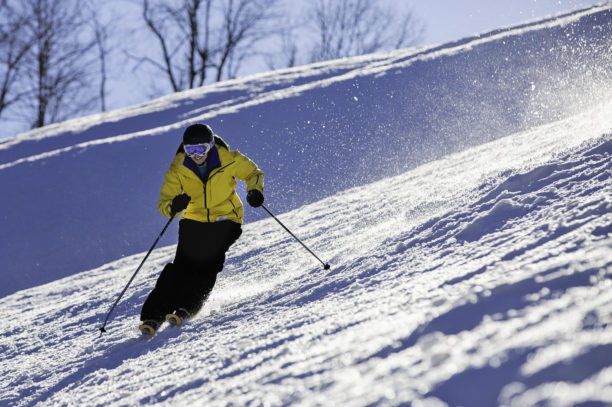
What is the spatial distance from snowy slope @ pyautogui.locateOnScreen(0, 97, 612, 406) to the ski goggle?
1.10 metres

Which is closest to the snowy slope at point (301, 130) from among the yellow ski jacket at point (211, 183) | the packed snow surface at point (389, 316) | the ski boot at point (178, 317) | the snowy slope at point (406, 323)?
the packed snow surface at point (389, 316)

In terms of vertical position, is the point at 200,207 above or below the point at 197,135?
below

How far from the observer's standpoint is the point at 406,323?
6.68 feet

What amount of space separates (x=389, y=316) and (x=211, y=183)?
2081 mm

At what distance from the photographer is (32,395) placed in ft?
9.52

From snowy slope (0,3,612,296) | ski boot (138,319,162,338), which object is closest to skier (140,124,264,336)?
ski boot (138,319,162,338)

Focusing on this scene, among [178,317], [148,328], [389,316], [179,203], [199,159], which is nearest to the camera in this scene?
[389,316]

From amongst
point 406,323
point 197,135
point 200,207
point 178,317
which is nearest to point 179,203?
point 200,207

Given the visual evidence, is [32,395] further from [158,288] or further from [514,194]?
[514,194]

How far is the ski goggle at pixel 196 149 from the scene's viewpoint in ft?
12.2

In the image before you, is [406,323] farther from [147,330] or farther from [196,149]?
[196,149]

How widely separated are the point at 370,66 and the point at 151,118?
18.9 feet

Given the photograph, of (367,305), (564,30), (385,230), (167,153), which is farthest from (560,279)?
(564,30)

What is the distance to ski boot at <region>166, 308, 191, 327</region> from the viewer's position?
11.2 feet
